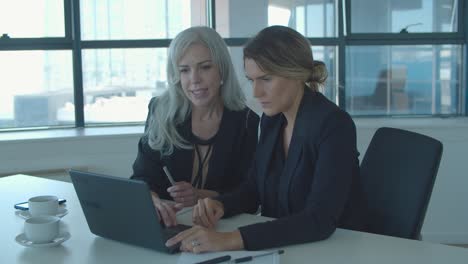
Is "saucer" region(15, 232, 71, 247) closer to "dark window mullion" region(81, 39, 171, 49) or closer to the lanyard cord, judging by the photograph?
the lanyard cord

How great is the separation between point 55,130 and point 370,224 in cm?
259

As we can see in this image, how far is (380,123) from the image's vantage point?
3.89 meters

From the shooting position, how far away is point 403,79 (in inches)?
167

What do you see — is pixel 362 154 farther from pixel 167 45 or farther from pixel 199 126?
pixel 199 126

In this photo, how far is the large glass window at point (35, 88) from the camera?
3.92 metres

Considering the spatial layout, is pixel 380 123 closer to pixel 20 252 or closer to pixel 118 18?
pixel 118 18

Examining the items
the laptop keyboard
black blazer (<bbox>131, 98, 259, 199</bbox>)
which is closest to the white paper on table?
the laptop keyboard

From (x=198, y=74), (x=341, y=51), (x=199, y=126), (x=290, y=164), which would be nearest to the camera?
(x=290, y=164)

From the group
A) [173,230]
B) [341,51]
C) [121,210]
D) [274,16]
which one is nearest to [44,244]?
[121,210]

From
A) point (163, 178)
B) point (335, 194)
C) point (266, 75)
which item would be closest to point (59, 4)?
point (163, 178)

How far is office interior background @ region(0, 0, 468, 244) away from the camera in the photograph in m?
3.74

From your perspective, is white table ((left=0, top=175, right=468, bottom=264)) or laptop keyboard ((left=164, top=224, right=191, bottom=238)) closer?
white table ((left=0, top=175, right=468, bottom=264))

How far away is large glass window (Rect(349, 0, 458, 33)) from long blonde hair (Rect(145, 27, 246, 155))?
2.13 meters

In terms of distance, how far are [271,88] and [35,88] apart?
261 cm
